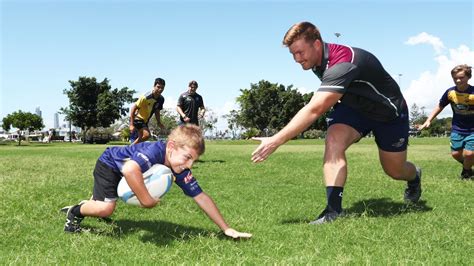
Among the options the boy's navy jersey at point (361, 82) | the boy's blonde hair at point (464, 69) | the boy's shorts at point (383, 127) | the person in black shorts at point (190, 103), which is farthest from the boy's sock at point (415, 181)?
the person in black shorts at point (190, 103)

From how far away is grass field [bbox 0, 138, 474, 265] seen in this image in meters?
3.82

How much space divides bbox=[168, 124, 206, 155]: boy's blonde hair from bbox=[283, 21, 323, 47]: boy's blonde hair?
4.67 ft

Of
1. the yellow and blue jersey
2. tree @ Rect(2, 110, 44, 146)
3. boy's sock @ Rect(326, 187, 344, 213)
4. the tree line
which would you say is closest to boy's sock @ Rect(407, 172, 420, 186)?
boy's sock @ Rect(326, 187, 344, 213)

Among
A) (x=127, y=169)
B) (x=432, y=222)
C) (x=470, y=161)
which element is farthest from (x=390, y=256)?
(x=470, y=161)

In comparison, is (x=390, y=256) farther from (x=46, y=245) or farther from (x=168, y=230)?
(x=46, y=245)

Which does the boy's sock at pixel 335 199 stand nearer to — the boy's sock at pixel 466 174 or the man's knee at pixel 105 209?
the man's knee at pixel 105 209

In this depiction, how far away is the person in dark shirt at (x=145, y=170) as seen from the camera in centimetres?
426

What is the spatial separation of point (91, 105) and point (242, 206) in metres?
82.6

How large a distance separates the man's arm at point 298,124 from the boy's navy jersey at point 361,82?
4.1 inches

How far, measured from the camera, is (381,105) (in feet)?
17.9

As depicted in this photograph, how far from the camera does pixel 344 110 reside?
6004 mm

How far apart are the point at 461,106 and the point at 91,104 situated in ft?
266

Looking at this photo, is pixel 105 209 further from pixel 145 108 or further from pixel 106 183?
pixel 145 108

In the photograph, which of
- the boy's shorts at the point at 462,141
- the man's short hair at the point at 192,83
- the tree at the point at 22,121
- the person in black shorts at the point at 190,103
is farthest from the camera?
the tree at the point at 22,121
